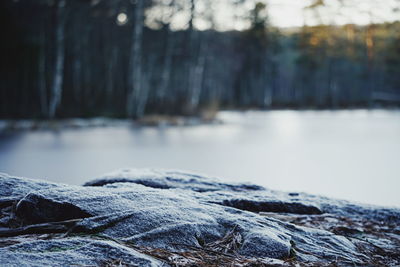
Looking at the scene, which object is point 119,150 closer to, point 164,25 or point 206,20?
point 164,25

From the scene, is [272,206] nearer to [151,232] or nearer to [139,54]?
[151,232]

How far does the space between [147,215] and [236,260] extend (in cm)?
48

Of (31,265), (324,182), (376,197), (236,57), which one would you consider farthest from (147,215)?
(236,57)

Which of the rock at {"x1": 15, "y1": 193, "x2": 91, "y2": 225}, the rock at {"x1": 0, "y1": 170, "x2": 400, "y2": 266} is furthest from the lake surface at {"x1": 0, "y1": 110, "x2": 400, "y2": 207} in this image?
the rock at {"x1": 15, "y1": 193, "x2": 91, "y2": 225}

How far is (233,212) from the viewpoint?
2.08 m

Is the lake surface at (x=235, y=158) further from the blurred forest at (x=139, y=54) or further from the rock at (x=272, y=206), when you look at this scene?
the blurred forest at (x=139, y=54)

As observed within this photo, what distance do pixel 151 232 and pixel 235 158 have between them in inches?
213

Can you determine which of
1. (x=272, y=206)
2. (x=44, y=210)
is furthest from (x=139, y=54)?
(x=44, y=210)

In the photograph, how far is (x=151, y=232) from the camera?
1647 mm

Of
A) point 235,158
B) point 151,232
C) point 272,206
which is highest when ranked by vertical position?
point 151,232

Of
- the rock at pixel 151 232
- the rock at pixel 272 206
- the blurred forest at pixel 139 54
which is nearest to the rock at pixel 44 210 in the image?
the rock at pixel 151 232

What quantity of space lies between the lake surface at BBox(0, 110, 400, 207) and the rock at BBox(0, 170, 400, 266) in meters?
1.89

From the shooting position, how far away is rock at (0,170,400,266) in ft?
4.76

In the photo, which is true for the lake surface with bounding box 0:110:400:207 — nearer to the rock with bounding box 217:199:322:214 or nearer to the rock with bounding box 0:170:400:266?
the rock with bounding box 217:199:322:214
